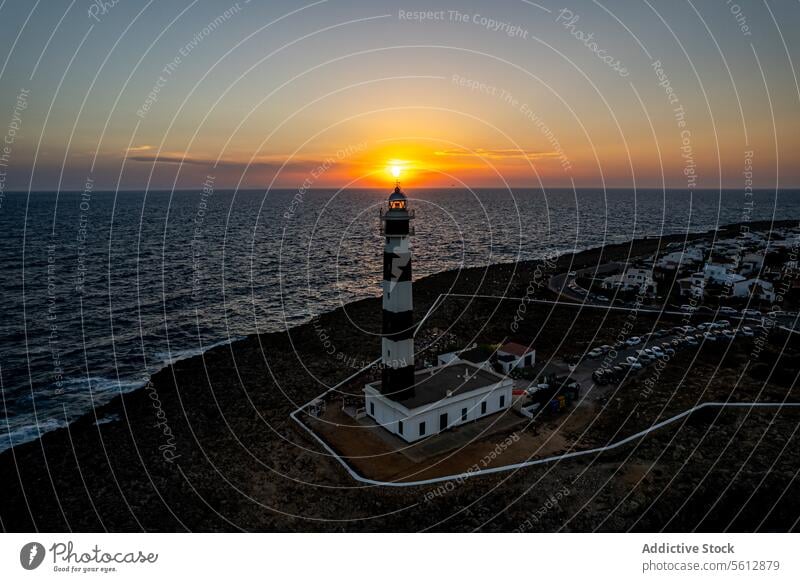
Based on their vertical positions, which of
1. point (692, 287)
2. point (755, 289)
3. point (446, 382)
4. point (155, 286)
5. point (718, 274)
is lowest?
point (155, 286)

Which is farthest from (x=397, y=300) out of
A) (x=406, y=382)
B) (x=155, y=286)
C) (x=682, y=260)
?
(x=682, y=260)

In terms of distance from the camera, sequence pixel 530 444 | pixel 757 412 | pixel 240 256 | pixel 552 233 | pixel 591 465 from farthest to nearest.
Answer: pixel 552 233
pixel 240 256
pixel 757 412
pixel 530 444
pixel 591 465

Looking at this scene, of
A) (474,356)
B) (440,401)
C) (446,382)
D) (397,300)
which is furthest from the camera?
(474,356)

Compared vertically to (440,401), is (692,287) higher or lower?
higher

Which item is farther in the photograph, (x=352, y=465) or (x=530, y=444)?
(x=530, y=444)

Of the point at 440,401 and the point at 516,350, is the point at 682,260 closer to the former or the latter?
the point at 516,350

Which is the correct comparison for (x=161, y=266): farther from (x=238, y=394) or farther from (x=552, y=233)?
(x=552, y=233)

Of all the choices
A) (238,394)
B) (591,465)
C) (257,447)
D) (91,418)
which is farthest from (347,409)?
(91,418)
